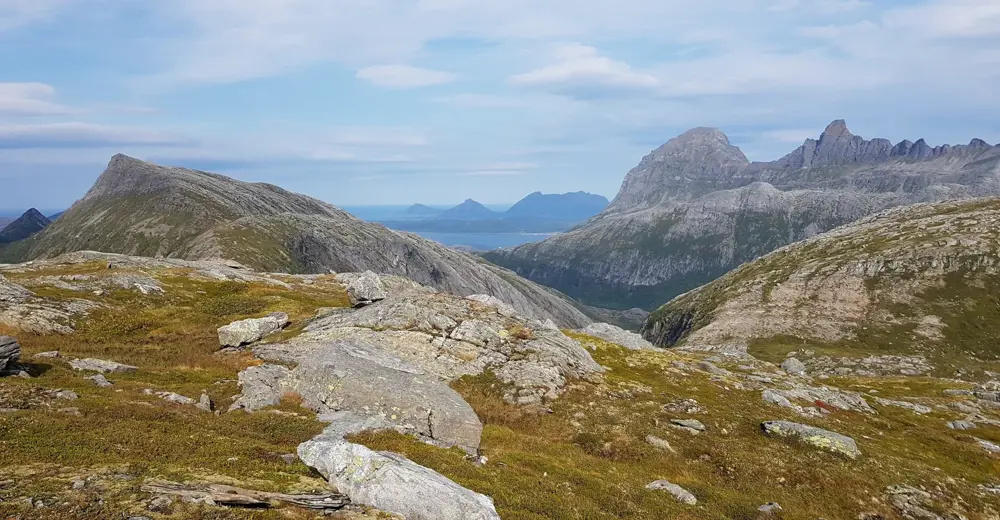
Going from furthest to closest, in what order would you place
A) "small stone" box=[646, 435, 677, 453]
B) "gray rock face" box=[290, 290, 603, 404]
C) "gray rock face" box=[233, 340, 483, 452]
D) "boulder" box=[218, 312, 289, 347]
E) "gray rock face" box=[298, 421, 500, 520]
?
"boulder" box=[218, 312, 289, 347] → "gray rock face" box=[290, 290, 603, 404] → "small stone" box=[646, 435, 677, 453] → "gray rock face" box=[233, 340, 483, 452] → "gray rock face" box=[298, 421, 500, 520]

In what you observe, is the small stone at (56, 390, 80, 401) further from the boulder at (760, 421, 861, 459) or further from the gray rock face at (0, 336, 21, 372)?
the boulder at (760, 421, 861, 459)

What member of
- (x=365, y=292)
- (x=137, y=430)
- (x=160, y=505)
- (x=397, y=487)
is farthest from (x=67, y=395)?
(x=365, y=292)

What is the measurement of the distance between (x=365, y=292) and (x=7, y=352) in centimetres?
3437

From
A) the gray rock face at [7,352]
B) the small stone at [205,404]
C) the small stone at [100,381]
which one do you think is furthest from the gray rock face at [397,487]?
the gray rock face at [7,352]

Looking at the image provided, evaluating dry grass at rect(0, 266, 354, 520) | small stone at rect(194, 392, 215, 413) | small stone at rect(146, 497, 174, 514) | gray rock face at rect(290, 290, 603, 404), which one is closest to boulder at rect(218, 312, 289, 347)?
dry grass at rect(0, 266, 354, 520)

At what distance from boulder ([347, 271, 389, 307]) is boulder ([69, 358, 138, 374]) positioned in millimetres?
26227

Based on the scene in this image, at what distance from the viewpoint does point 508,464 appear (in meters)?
30.6

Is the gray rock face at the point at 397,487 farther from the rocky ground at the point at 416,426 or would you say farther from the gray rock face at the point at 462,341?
the gray rock face at the point at 462,341

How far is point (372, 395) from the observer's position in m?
36.1

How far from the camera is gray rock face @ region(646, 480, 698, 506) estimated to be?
2966 centimetres

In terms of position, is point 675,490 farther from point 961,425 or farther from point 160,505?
point 961,425

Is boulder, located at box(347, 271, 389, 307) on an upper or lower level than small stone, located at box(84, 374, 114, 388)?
upper

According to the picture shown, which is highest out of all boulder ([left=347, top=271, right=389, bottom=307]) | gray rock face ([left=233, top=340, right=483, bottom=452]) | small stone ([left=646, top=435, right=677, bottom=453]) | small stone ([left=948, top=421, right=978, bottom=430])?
boulder ([left=347, top=271, right=389, bottom=307])

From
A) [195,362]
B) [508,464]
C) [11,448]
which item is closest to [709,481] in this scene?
[508,464]
